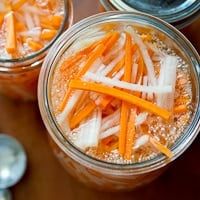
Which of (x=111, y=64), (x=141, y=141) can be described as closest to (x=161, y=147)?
(x=141, y=141)

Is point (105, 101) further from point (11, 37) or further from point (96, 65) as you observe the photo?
point (11, 37)

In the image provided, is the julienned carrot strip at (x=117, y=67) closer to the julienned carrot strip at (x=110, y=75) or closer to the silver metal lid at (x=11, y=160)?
the julienned carrot strip at (x=110, y=75)

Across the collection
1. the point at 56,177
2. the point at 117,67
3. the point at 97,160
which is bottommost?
the point at 56,177

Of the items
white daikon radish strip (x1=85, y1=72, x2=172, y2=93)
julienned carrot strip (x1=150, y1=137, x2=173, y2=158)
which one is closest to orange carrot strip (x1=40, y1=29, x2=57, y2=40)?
white daikon radish strip (x1=85, y1=72, x2=172, y2=93)

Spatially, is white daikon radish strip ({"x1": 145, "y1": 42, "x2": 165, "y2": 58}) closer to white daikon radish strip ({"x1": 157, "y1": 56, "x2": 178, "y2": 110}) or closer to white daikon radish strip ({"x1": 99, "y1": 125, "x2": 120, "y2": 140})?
white daikon radish strip ({"x1": 157, "y1": 56, "x2": 178, "y2": 110})

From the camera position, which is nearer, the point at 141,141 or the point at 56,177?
the point at 141,141

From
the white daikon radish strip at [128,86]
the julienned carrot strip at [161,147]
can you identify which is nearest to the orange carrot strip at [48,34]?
the white daikon radish strip at [128,86]
